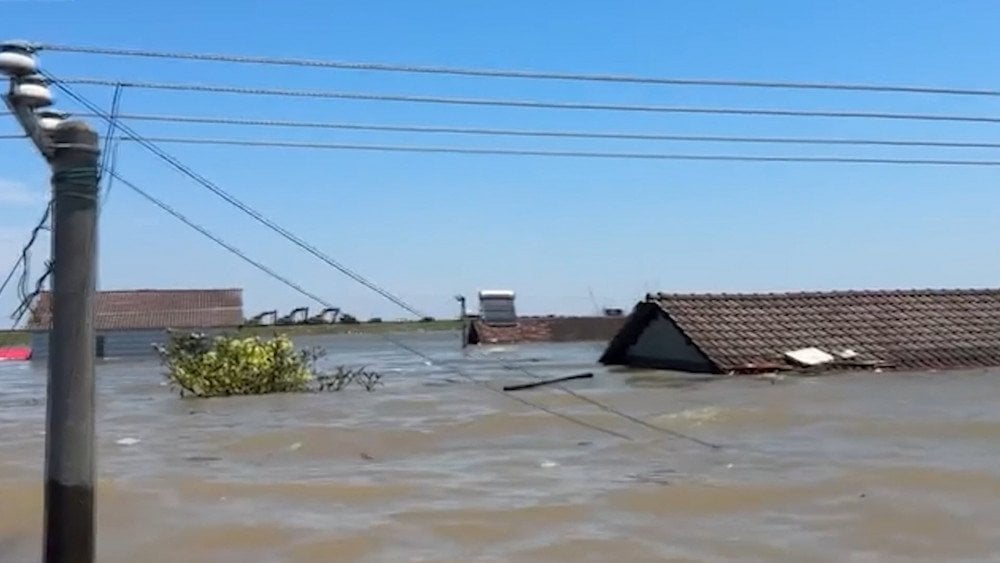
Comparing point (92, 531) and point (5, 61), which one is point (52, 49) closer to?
point (5, 61)

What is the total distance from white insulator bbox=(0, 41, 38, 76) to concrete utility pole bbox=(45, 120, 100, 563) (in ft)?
0.95

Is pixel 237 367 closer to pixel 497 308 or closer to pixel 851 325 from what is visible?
pixel 851 325

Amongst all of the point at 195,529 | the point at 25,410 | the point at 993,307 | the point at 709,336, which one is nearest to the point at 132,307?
the point at 25,410

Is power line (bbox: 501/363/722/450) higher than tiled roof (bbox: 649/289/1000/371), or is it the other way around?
tiled roof (bbox: 649/289/1000/371)

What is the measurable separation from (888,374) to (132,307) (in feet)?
91.0

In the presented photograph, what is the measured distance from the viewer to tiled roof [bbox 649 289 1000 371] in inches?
787

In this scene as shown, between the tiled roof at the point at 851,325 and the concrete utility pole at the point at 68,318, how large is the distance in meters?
15.2

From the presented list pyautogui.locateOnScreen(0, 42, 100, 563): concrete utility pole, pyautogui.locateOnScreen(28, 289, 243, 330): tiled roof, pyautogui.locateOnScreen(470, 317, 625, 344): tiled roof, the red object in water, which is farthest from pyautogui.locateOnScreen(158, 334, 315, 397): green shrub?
pyautogui.locateOnScreen(470, 317, 625, 344): tiled roof

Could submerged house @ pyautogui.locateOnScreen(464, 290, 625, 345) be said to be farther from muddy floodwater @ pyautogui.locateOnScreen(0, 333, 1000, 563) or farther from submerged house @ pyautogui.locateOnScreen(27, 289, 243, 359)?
muddy floodwater @ pyautogui.locateOnScreen(0, 333, 1000, 563)

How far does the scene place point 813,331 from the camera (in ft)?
68.5

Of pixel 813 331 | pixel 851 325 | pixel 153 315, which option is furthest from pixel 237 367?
pixel 153 315

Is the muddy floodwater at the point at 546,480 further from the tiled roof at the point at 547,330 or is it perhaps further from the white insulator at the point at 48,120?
the tiled roof at the point at 547,330

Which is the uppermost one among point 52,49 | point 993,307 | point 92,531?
point 52,49

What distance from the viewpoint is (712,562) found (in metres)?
6.37
